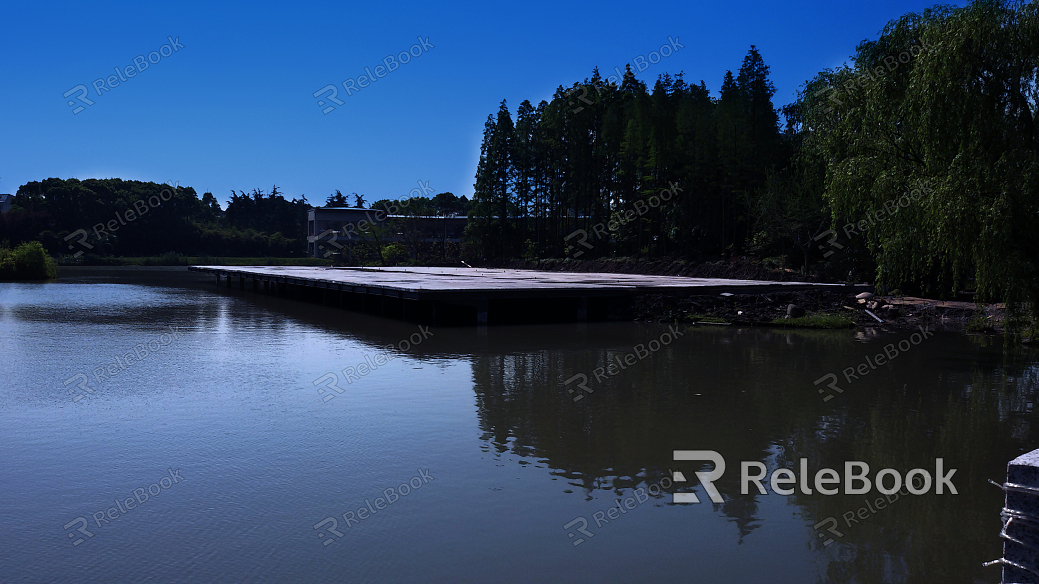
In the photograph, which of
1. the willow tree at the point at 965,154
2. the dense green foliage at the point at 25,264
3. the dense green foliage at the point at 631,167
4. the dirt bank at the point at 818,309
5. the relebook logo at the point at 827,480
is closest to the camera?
the relebook logo at the point at 827,480

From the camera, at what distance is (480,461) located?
236 inches

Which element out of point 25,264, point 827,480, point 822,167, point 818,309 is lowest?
point 827,480

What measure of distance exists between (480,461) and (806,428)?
334cm

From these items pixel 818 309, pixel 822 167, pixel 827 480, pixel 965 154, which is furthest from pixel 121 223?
pixel 827 480

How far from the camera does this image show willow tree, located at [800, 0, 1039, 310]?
385 inches

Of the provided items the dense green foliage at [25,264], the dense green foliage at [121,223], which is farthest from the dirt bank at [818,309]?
the dense green foliage at [121,223]

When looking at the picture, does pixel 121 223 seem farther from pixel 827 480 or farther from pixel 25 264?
→ pixel 827 480

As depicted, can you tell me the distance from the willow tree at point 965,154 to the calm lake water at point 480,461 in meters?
1.75

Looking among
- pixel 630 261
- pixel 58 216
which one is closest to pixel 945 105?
pixel 630 261

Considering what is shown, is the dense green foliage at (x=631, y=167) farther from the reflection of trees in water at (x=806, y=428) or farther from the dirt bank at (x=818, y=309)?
the reflection of trees in water at (x=806, y=428)

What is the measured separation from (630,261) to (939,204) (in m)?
24.6

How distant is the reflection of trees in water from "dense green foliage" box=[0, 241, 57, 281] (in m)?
34.6

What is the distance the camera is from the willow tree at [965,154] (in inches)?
385

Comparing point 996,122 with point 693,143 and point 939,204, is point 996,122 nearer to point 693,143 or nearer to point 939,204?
point 939,204
